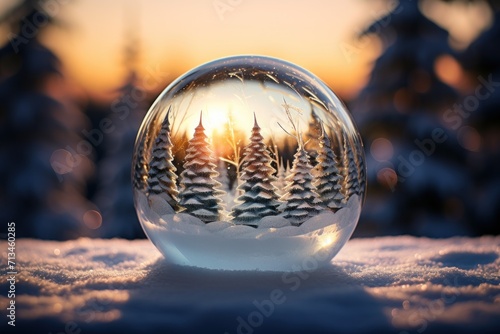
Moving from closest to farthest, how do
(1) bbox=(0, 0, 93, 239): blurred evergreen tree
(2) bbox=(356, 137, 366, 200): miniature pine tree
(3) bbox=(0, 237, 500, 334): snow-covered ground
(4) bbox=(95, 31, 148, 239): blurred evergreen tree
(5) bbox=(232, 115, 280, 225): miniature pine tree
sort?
(3) bbox=(0, 237, 500, 334): snow-covered ground → (5) bbox=(232, 115, 280, 225): miniature pine tree → (2) bbox=(356, 137, 366, 200): miniature pine tree → (1) bbox=(0, 0, 93, 239): blurred evergreen tree → (4) bbox=(95, 31, 148, 239): blurred evergreen tree

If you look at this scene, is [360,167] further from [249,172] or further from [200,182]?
[200,182]

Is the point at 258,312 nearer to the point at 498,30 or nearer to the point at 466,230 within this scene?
the point at 466,230

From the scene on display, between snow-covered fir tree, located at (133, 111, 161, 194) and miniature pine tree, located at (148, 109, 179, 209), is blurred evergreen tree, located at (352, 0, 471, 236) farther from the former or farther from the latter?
miniature pine tree, located at (148, 109, 179, 209)

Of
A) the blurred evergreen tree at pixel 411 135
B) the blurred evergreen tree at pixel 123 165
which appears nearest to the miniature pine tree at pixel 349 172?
the blurred evergreen tree at pixel 411 135

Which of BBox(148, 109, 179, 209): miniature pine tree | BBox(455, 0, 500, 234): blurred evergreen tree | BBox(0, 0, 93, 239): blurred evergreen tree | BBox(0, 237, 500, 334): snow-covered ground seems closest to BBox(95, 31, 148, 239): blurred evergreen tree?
BBox(0, 0, 93, 239): blurred evergreen tree

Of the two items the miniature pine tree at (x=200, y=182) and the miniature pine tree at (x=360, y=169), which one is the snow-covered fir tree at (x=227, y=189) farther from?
the miniature pine tree at (x=360, y=169)

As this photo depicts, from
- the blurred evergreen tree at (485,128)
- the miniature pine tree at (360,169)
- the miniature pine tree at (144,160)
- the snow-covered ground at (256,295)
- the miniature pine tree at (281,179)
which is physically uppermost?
the miniature pine tree at (144,160)

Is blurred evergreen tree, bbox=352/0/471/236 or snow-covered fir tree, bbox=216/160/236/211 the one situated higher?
snow-covered fir tree, bbox=216/160/236/211
